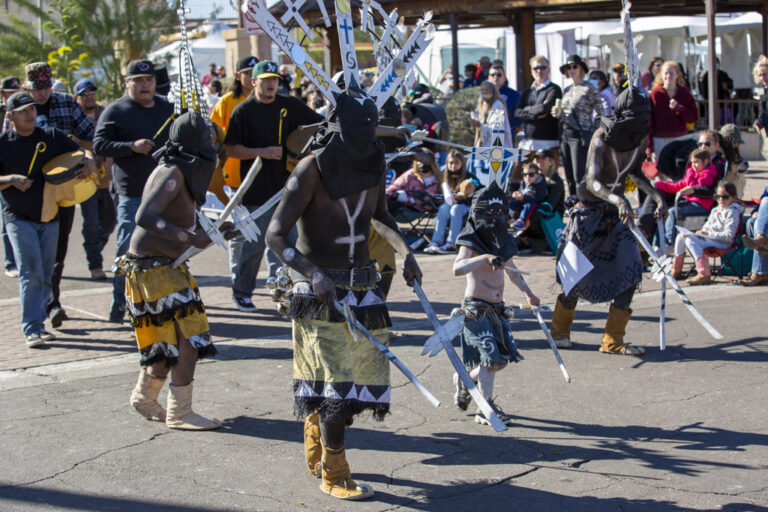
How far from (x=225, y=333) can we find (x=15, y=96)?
241 cm

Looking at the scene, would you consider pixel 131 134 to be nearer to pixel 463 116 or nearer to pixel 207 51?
pixel 463 116

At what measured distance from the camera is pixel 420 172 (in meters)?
12.3

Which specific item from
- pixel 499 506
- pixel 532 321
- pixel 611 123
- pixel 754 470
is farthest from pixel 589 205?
pixel 499 506

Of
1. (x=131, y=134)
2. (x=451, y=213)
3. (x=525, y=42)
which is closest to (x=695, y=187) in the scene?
(x=451, y=213)

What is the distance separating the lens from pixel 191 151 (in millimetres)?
5531

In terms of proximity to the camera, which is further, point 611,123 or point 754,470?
point 611,123

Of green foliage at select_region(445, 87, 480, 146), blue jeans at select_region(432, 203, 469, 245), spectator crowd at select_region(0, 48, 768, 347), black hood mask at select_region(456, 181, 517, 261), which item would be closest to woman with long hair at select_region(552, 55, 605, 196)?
spectator crowd at select_region(0, 48, 768, 347)

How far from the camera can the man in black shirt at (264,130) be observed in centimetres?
806

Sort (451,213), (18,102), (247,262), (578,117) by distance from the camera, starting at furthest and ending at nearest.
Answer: (578,117) → (451,213) → (247,262) → (18,102)

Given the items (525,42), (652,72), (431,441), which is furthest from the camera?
(652,72)

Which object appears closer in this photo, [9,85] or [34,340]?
[34,340]

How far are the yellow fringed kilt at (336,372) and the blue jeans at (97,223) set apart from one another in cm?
568

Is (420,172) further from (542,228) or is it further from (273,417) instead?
(273,417)

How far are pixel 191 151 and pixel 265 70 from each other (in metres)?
2.70
